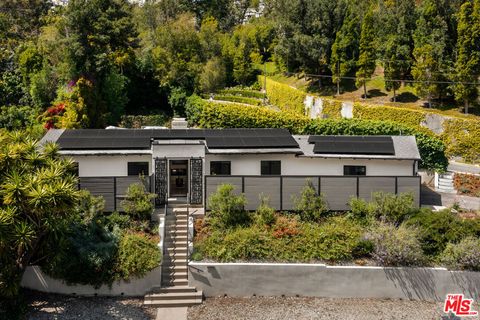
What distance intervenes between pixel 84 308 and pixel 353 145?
1628 centimetres

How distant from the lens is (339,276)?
66.8 feet

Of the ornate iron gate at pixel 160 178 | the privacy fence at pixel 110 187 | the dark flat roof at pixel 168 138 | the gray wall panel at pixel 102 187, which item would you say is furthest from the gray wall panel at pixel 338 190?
the gray wall panel at pixel 102 187

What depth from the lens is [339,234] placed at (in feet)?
71.7

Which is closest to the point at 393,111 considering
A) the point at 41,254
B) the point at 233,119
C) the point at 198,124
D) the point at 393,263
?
the point at 233,119

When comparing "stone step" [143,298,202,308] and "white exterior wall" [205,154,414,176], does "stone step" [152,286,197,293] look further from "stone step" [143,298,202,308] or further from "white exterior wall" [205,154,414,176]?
"white exterior wall" [205,154,414,176]

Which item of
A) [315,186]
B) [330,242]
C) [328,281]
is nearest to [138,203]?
[315,186]

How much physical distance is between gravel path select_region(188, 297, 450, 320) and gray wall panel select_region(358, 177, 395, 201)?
19.2 feet

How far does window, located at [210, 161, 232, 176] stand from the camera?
25750 millimetres

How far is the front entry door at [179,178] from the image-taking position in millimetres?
25516

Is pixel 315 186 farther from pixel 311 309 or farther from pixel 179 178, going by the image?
pixel 179 178

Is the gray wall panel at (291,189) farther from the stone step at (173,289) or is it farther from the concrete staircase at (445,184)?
the concrete staircase at (445,184)

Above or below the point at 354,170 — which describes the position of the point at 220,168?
above

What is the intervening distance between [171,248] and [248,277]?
3.88m

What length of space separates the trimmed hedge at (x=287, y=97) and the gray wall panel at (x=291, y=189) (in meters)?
31.0
